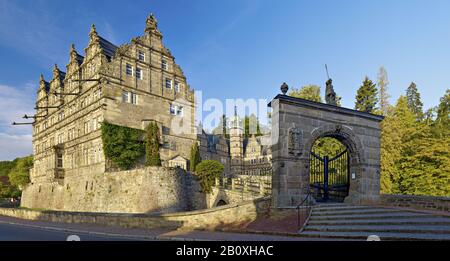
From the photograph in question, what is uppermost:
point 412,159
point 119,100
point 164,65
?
point 164,65

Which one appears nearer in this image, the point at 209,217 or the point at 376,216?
the point at 376,216

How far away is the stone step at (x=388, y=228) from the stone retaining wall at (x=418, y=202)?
205 inches

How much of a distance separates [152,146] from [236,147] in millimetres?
29991

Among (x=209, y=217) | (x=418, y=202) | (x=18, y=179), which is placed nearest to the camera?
(x=209, y=217)

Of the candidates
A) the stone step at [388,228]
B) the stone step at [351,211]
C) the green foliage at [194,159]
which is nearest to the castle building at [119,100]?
the green foliage at [194,159]

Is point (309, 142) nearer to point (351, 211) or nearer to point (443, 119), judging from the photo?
point (351, 211)

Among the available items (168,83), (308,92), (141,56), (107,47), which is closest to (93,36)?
(107,47)

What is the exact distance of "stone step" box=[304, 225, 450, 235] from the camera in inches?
385

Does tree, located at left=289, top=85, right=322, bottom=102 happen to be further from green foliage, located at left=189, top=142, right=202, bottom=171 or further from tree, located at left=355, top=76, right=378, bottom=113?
green foliage, located at left=189, top=142, right=202, bottom=171

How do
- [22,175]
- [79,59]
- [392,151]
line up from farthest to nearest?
[22,175]
[79,59]
[392,151]

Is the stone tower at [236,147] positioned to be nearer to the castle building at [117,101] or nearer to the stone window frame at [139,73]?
the castle building at [117,101]

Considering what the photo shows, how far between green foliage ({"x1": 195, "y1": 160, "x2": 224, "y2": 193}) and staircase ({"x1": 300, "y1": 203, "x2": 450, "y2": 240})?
16721 mm

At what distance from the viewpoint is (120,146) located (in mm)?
30688
